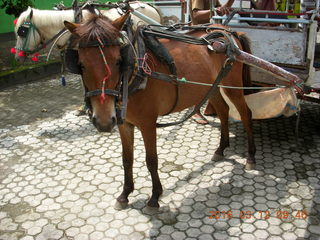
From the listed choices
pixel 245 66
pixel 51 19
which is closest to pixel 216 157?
pixel 245 66

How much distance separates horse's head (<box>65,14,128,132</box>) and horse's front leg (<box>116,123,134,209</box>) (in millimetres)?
794

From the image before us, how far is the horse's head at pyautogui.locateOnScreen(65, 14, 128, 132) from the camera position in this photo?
7.73 feet

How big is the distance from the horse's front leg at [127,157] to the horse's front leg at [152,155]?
239mm

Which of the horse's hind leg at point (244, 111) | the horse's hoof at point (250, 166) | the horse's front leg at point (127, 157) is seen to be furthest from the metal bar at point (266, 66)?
the horse's front leg at point (127, 157)

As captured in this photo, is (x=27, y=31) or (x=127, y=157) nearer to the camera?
(x=127, y=157)

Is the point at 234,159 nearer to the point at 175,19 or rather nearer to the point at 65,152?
the point at 65,152

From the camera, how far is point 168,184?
381 cm

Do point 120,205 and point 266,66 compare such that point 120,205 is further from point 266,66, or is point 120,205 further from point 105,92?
point 266,66

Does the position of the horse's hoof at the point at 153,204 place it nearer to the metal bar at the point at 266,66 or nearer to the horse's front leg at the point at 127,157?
the horse's front leg at the point at 127,157

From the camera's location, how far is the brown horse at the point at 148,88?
2377 mm

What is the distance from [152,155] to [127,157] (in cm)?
33

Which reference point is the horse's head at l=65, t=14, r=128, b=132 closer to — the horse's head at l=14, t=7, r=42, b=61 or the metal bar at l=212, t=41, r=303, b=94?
the metal bar at l=212, t=41, r=303, b=94

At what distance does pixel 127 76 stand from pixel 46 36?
312 centimetres

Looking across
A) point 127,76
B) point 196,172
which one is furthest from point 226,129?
point 127,76
